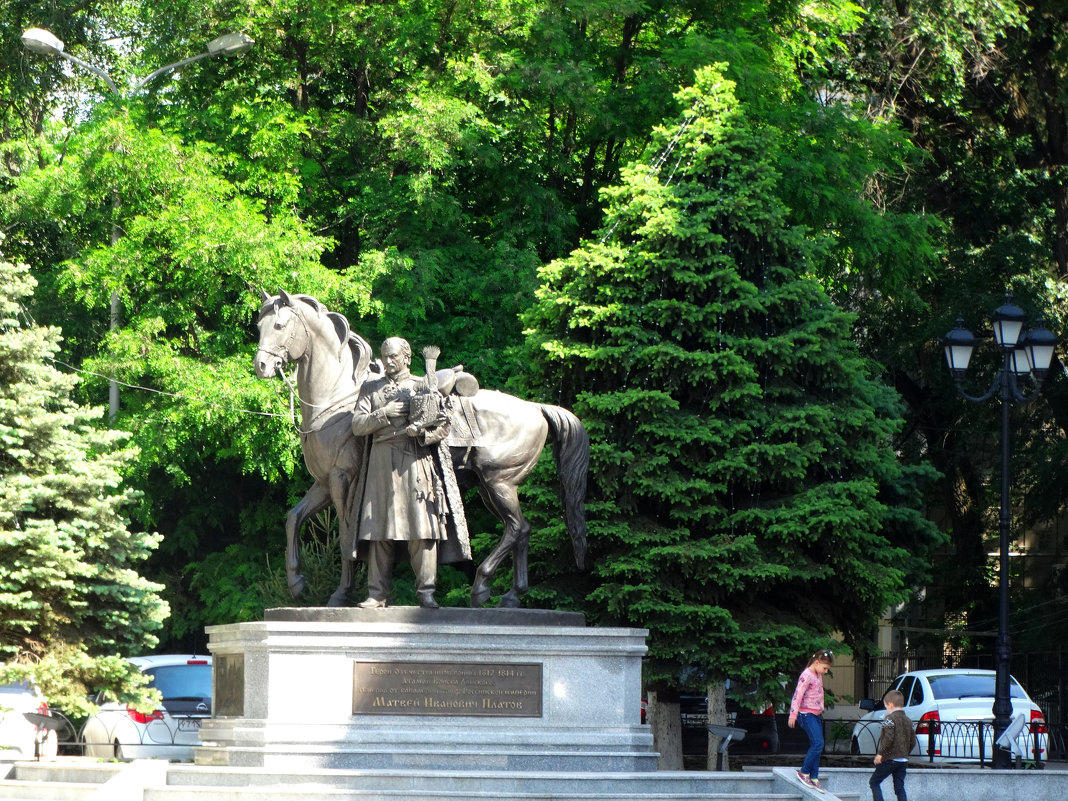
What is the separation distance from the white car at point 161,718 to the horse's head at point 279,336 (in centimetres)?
472

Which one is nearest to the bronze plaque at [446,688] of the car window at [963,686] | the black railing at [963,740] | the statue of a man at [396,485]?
the statue of a man at [396,485]

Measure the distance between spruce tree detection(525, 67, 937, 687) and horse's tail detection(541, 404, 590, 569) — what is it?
4660 mm

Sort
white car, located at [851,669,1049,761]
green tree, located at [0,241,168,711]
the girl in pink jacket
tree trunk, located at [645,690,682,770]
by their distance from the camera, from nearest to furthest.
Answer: the girl in pink jacket < green tree, located at [0,241,168,711] < white car, located at [851,669,1049,761] < tree trunk, located at [645,690,682,770]

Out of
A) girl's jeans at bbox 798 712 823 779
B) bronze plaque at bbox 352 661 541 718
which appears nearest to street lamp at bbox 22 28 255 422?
bronze plaque at bbox 352 661 541 718

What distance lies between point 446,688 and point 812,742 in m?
3.15

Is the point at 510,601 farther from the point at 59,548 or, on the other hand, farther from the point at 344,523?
the point at 59,548

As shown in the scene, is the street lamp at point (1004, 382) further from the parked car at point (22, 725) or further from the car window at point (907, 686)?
the parked car at point (22, 725)

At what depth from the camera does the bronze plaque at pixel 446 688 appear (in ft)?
43.4

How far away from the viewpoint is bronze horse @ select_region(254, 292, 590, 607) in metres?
14.0

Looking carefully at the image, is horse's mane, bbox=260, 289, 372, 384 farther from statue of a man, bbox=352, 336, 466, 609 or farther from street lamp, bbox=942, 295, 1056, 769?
street lamp, bbox=942, 295, 1056, 769

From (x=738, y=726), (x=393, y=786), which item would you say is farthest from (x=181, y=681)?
(x=738, y=726)

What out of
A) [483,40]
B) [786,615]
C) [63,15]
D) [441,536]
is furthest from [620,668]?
[63,15]

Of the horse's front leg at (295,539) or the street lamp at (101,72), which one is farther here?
the street lamp at (101,72)

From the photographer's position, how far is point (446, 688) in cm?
1329
